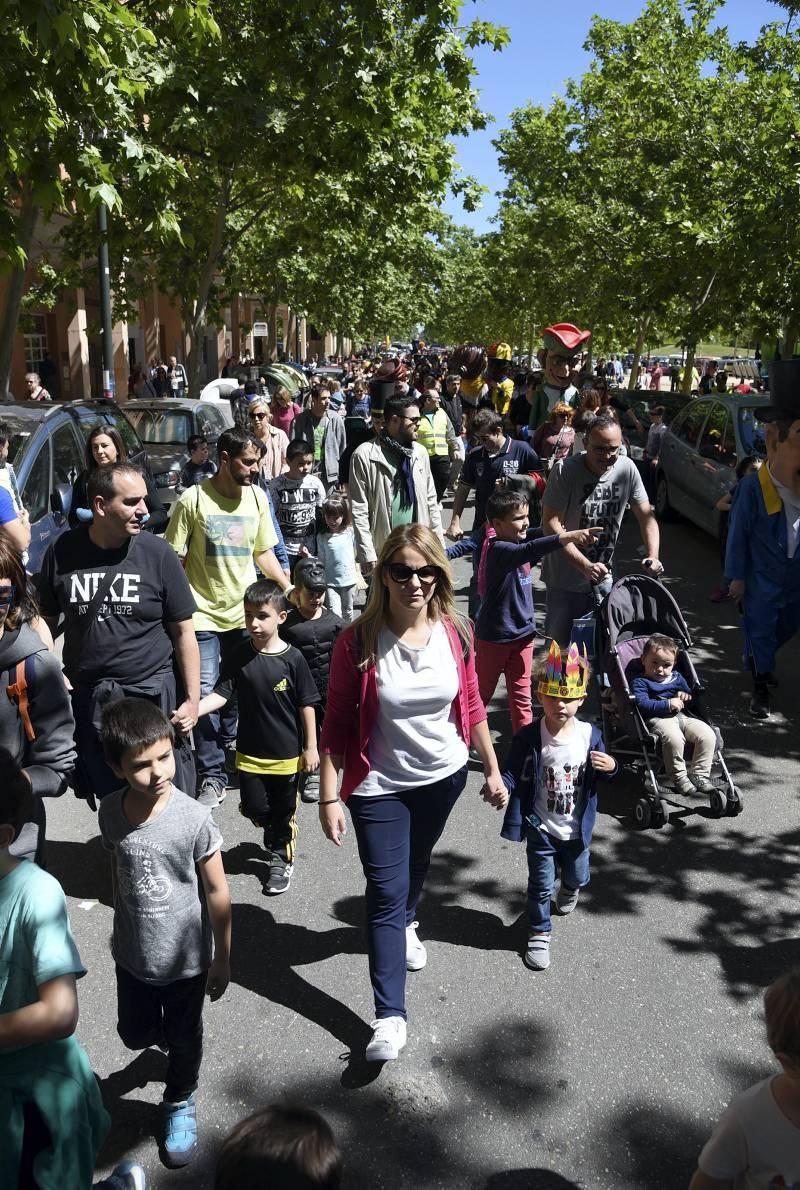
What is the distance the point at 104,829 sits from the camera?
291 cm

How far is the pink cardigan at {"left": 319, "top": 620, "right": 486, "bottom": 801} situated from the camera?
3283mm

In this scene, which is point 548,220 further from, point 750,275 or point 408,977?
point 408,977

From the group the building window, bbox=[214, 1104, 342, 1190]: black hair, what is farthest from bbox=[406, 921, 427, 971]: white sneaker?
the building window

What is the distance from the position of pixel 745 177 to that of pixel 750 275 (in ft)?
4.39

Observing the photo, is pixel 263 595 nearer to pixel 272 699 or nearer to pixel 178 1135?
pixel 272 699

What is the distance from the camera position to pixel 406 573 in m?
3.25

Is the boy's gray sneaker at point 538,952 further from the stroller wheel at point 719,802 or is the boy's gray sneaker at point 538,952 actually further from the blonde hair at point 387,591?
the stroller wheel at point 719,802

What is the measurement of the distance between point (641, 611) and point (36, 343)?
78.4ft

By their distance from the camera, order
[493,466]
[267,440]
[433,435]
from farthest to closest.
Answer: [433,435], [267,440], [493,466]

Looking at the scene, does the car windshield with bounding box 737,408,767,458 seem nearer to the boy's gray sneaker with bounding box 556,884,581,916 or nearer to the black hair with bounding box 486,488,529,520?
the black hair with bounding box 486,488,529,520

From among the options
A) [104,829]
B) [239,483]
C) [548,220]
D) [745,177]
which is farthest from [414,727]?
[548,220]

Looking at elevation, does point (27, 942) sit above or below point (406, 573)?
below

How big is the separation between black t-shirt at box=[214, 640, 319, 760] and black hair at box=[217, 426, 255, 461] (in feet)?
3.56

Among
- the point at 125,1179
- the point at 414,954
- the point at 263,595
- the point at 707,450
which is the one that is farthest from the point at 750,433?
the point at 125,1179
